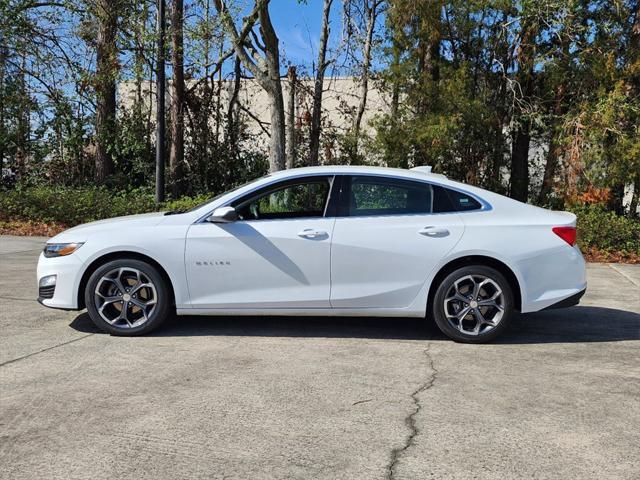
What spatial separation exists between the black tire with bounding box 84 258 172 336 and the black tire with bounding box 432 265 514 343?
2.36 metres

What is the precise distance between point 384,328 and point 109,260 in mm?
2608

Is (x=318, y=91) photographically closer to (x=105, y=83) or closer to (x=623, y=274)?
(x=105, y=83)

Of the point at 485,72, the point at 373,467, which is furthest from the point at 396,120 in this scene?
the point at 373,467

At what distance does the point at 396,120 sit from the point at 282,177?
1012cm

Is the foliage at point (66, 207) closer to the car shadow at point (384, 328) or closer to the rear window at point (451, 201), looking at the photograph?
the car shadow at point (384, 328)

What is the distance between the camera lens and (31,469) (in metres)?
3.29

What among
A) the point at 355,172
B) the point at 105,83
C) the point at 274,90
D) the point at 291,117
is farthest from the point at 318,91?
the point at 355,172

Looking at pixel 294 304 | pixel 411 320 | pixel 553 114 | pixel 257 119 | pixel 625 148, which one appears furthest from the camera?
pixel 257 119

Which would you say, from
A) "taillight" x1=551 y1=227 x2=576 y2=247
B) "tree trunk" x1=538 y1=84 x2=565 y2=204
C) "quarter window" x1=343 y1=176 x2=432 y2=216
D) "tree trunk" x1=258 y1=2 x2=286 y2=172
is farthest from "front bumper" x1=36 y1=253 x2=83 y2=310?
"tree trunk" x1=538 y1=84 x2=565 y2=204

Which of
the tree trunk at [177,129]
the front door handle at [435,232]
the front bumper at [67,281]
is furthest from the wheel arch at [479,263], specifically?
the tree trunk at [177,129]

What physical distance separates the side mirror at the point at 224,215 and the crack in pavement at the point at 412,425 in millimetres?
2039

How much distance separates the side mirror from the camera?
18.8ft

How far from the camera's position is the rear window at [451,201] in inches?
233

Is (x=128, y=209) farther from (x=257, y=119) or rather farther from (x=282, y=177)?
(x=282, y=177)
